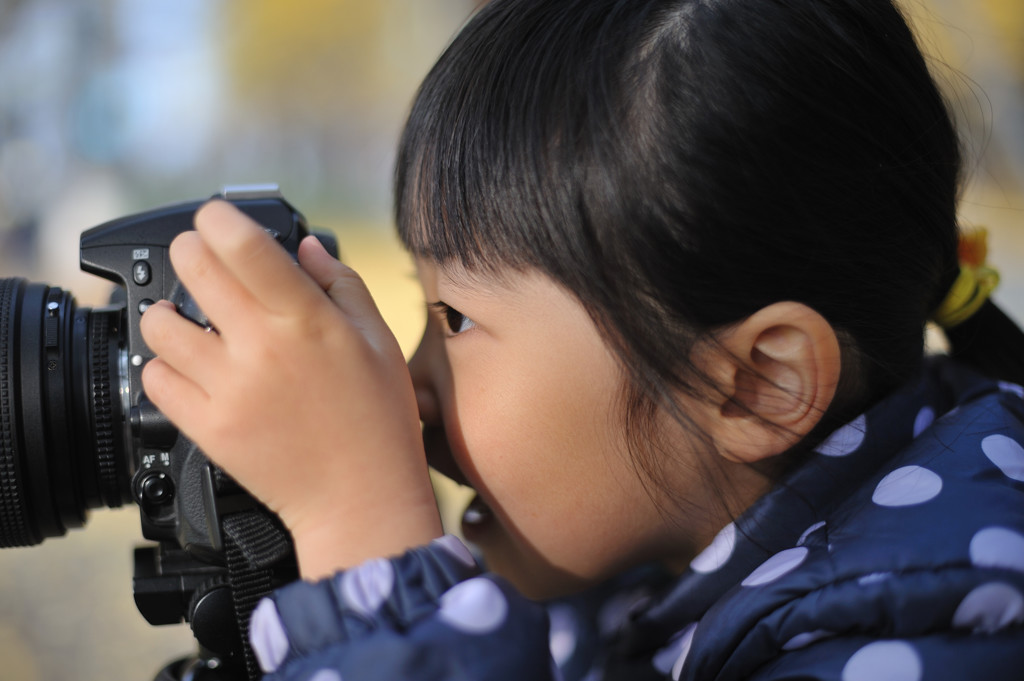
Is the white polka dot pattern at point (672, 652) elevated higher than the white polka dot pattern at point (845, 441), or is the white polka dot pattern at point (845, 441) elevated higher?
the white polka dot pattern at point (845, 441)

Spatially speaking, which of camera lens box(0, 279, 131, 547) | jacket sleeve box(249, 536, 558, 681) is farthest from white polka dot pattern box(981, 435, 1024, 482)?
camera lens box(0, 279, 131, 547)

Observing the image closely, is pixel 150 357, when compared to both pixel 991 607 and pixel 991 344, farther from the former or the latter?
pixel 991 344

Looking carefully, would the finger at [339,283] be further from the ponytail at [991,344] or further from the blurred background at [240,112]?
the blurred background at [240,112]

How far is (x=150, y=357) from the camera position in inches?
26.2

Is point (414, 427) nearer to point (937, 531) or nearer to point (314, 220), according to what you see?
point (937, 531)

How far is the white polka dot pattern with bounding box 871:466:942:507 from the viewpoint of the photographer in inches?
24.0

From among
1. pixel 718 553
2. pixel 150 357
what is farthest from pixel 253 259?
pixel 718 553

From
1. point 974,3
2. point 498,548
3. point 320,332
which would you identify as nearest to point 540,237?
point 320,332

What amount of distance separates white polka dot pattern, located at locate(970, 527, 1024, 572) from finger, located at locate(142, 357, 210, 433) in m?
0.47

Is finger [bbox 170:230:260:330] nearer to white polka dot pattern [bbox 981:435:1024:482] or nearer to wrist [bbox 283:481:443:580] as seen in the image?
wrist [bbox 283:481:443:580]

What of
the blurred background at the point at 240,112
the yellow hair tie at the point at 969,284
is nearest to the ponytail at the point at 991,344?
the yellow hair tie at the point at 969,284

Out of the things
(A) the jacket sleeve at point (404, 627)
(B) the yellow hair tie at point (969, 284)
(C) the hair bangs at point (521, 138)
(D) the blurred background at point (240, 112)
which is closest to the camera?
(A) the jacket sleeve at point (404, 627)

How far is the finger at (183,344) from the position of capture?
0.58 metres

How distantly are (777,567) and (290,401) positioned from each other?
12.8 inches
